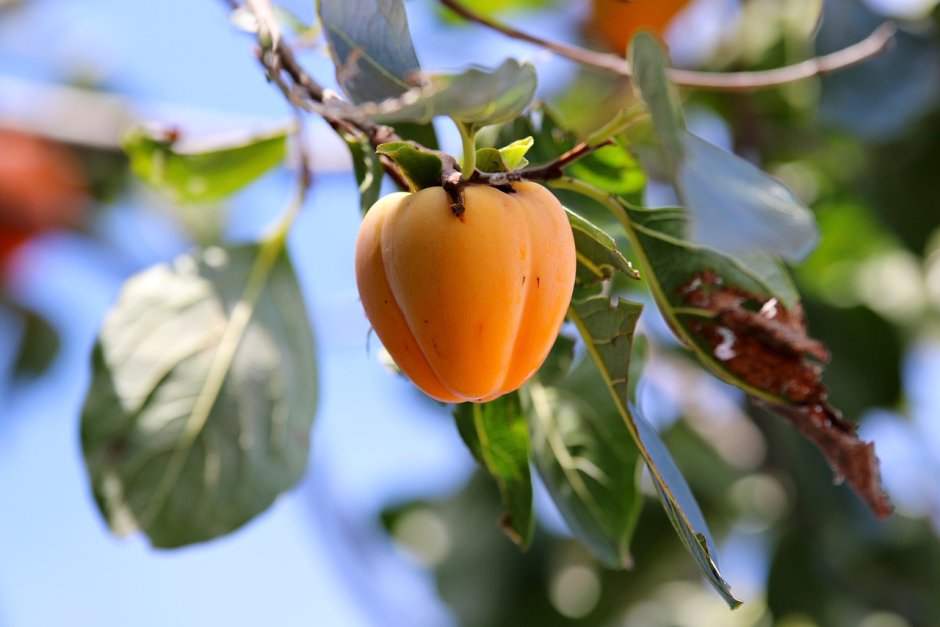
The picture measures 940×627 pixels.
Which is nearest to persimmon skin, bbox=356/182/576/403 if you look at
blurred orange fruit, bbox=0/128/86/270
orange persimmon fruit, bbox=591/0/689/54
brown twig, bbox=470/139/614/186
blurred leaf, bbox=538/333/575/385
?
brown twig, bbox=470/139/614/186

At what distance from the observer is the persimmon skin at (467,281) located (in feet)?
1.94

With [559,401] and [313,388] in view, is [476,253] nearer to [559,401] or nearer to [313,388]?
[559,401]

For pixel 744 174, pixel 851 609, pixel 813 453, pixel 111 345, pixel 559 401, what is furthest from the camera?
pixel 851 609

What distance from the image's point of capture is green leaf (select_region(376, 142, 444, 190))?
2.06ft

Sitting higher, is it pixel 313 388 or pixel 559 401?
pixel 559 401

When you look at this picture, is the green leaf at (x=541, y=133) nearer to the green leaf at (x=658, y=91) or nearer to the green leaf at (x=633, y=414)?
the green leaf at (x=633, y=414)

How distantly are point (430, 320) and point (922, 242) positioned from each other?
4.59ft

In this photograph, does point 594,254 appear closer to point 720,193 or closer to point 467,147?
point 467,147

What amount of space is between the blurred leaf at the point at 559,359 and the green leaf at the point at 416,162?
0.90 feet

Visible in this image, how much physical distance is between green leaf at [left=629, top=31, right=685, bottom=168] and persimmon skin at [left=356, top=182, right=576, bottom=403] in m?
0.10

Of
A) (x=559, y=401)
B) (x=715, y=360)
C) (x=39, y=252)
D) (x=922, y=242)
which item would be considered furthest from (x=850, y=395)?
(x=39, y=252)

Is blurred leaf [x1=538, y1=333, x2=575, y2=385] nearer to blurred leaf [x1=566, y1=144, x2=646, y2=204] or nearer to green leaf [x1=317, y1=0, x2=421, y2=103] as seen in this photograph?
blurred leaf [x1=566, y1=144, x2=646, y2=204]

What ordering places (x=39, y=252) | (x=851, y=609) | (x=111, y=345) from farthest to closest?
(x=39, y=252) < (x=851, y=609) < (x=111, y=345)

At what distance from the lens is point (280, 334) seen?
1.12m
